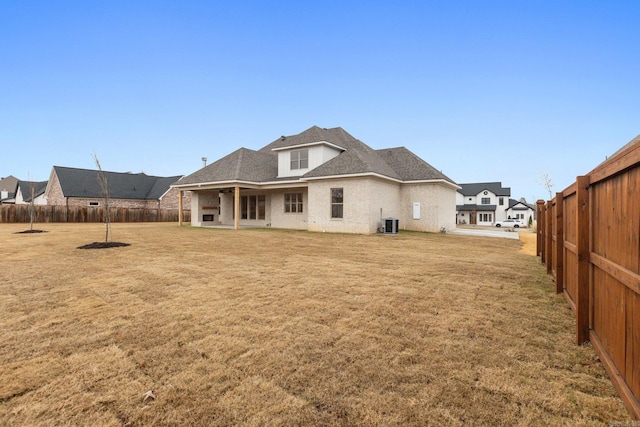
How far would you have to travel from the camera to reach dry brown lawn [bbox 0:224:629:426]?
198 centimetres

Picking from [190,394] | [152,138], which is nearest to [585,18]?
[190,394]

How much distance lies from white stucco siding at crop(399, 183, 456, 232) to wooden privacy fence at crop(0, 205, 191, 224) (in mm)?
25935

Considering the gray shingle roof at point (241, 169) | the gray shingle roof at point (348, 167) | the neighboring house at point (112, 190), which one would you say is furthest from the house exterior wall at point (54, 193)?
the gray shingle roof at point (348, 167)

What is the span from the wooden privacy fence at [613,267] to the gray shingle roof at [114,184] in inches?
1583

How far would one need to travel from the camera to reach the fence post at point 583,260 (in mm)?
3053

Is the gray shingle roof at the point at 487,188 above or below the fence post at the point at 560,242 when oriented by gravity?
above

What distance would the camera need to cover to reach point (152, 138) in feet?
114

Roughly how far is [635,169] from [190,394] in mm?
3506

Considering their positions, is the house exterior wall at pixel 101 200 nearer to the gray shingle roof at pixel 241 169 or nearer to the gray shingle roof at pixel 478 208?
the gray shingle roof at pixel 241 169

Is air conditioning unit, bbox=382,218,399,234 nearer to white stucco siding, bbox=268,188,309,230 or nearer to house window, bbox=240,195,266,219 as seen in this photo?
white stucco siding, bbox=268,188,309,230

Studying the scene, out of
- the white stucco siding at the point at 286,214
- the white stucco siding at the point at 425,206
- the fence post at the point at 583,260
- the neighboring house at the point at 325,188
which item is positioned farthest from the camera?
the white stucco siding at the point at 286,214

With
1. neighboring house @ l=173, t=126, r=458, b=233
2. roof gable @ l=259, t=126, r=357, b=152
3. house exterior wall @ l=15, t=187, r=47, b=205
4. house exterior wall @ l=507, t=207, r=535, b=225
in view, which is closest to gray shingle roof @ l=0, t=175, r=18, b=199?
house exterior wall @ l=15, t=187, r=47, b=205

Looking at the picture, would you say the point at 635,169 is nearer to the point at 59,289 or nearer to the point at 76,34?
the point at 59,289

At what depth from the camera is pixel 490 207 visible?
50625mm
